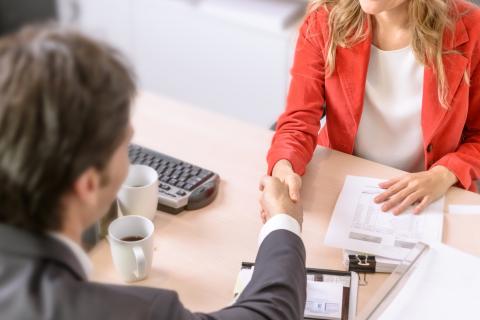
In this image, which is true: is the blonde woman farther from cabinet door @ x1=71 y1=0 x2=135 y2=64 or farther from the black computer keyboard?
cabinet door @ x1=71 y1=0 x2=135 y2=64

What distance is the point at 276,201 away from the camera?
3.99 ft

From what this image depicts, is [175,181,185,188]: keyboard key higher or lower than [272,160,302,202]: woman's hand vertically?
lower

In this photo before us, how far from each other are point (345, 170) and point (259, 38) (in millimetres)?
1248

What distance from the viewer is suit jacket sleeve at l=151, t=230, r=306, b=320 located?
38.2 inches

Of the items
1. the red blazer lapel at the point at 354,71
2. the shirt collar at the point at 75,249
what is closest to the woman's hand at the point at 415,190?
the red blazer lapel at the point at 354,71

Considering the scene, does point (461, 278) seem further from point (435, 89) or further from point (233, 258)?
point (435, 89)

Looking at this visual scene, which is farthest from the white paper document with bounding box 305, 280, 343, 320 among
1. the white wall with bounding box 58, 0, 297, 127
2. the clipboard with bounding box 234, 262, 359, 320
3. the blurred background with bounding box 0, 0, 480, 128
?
the white wall with bounding box 58, 0, 297, 127

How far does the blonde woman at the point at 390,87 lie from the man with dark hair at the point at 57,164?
67 cm

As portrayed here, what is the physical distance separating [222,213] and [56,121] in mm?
656

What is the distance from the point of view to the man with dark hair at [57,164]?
70 centimetres

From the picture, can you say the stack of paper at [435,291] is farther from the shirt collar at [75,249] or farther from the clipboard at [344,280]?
the shirt collar at [75,249]

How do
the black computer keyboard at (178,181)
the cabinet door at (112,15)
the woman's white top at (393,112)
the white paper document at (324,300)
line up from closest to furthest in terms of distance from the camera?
the white paper document at (324,300) < the black computer keyboard at (178,181) < the woman's white top at (393,112) < the cabinet door at (112,15)

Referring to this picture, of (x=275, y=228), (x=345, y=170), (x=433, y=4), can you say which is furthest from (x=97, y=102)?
(x=433, y=4)

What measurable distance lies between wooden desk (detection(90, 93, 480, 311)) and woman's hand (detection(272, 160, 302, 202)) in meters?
0.05
